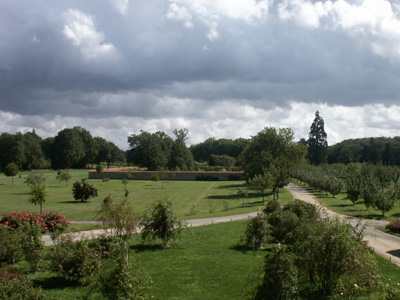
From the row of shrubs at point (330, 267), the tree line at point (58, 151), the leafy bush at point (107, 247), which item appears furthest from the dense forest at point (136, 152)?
the row of shrubs at point (330, 267)

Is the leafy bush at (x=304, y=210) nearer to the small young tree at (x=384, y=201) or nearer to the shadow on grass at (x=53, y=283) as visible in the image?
the shadow on grass at (x=53, y=283)

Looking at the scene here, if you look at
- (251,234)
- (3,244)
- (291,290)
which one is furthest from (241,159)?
(291,290)

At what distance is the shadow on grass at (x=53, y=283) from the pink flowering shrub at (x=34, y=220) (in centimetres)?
764

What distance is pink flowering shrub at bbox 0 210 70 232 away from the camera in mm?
18719

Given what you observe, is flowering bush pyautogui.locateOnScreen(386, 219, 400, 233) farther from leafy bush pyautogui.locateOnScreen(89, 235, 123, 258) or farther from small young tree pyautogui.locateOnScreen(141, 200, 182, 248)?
leafy bush pyautogui.locateOnScreen(89, 235, 123, 258)

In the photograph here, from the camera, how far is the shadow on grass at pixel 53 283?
1068cm

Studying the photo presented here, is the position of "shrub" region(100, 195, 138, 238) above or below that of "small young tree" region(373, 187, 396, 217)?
above

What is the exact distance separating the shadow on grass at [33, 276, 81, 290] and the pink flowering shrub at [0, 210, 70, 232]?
7643 millimetres

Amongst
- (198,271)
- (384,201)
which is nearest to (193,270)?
(198,271)

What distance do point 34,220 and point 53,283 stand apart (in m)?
9.25

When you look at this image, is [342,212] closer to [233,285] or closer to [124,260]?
[233,285]

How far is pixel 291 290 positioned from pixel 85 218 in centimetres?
2301

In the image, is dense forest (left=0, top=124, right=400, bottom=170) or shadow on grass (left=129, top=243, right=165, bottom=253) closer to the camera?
shadow on grass (left=129, top=243, right=165, bottom=253)

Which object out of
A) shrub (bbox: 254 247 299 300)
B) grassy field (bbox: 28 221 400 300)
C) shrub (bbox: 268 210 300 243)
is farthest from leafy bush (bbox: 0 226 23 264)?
shrub (bbox: 268 210 300 243)
